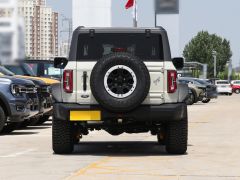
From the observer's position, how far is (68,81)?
980cm

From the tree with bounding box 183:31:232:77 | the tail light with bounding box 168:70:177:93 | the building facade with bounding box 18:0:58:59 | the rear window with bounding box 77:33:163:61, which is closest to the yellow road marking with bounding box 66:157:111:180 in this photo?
the tail light with bounding box 168:70:177:93

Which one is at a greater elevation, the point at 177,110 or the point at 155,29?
the point at 155,29

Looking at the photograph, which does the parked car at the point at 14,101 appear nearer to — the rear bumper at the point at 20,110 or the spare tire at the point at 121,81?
the rear bumper at the point at 20,110

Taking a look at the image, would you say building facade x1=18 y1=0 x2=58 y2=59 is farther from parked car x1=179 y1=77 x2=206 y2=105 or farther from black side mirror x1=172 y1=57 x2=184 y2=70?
parked car x1=179 y1=77 x2=206 y2=105

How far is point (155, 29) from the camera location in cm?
1030

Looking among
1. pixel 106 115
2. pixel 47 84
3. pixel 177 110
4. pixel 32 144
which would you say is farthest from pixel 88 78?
pixel 47 84

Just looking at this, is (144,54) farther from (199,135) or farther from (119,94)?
(199,135)

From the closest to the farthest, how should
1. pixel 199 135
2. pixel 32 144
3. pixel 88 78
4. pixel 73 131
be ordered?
pixel 88 78 → pixel 73 131 → pixel 32 144 → pixel 199 135

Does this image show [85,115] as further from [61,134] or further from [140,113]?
[140,113]

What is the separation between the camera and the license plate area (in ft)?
31.3

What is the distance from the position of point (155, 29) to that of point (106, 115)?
5.64 ft

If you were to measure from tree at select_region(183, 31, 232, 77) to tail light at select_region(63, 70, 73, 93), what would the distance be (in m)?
129

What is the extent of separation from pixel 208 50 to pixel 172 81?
440 ft

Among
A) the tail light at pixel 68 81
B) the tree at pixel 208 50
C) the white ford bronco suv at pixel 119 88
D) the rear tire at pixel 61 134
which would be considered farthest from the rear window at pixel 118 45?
the tree at pixel 208 50
